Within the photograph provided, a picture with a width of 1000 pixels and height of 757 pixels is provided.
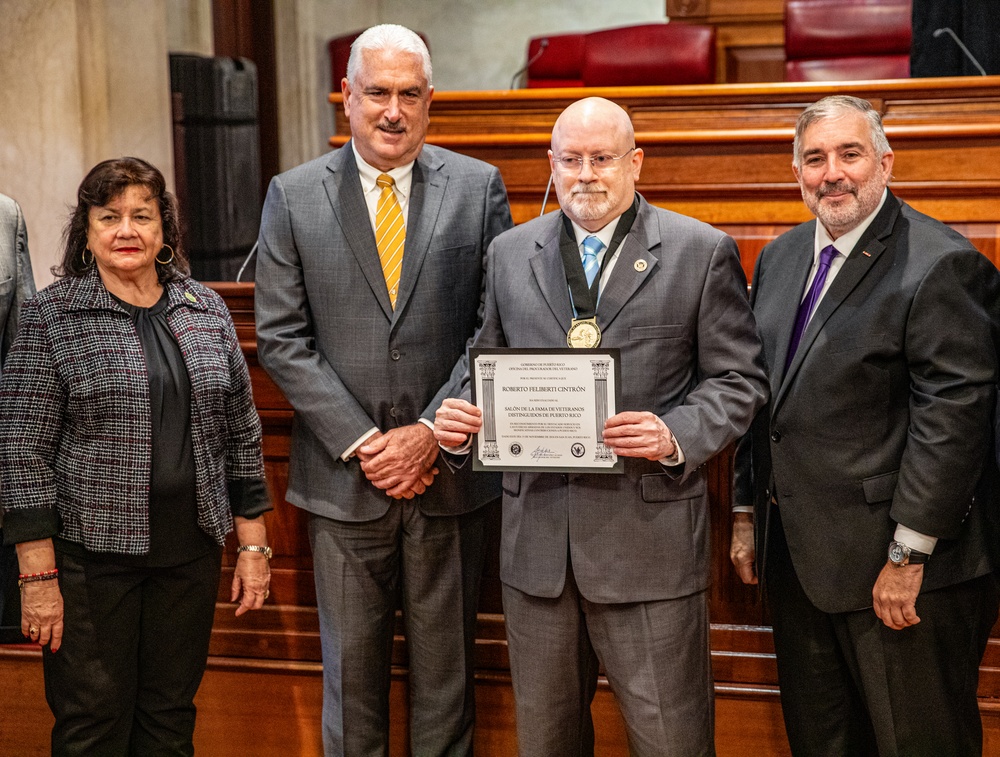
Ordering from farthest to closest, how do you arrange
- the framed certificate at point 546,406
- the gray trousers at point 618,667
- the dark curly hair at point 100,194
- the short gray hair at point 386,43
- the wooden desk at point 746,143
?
the wooden desk at point 746,143 < the short gray hair at point 386,43 < the dark curly hair at point 100,194 < the gray trousers at point 618,667 < the framed certificate at point 546,406

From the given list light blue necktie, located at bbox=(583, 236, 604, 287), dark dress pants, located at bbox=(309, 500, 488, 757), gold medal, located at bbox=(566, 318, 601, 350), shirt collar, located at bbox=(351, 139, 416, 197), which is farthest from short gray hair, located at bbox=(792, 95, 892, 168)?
dark dress pants, located at bbox=(309, 500, 488, 757)

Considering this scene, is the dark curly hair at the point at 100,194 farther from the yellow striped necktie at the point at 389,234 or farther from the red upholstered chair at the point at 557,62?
the red upholstered chair at the point at 557,62

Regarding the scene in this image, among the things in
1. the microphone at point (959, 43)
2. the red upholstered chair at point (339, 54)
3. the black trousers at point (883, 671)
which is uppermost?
the red upholstered chair at point (339, 54)

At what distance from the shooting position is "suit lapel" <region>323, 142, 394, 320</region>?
2260 mm

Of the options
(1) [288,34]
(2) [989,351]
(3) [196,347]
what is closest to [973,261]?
(2) [989,351]

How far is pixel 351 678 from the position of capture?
91.4 inches

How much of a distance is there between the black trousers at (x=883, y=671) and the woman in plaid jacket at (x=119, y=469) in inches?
45.0

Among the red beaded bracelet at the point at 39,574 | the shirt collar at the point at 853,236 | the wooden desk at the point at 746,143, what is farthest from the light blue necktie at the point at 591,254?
the wooden desk at the point at 746,143

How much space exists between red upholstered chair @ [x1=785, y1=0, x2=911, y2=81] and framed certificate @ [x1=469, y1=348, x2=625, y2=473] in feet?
12.0

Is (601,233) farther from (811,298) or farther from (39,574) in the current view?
(39,574)

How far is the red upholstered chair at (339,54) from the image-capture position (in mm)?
6032

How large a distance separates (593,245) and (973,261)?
2.24 ft

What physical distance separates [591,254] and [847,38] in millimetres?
3587
